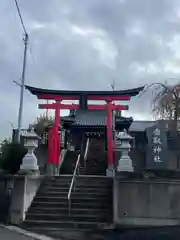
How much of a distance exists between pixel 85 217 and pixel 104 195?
1629mm

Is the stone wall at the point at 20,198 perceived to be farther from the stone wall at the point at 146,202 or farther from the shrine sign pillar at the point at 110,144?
the shrine sign pillar at the point at 110,144

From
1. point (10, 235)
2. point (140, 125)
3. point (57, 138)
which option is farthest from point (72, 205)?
point (140, 125)

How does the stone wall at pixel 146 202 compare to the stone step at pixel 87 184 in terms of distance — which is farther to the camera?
the stone step at pixel 87 184

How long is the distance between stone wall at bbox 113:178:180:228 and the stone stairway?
2.09 feet

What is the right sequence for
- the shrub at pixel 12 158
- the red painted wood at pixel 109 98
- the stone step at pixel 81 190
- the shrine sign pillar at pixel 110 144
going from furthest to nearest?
the red painted wood at pixel 109 98 → the shrine sign pillar at pixel 110 144 → the shrub at pixel 12 158 → the stone step at pixel 81 190

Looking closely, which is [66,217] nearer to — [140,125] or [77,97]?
[77,97]

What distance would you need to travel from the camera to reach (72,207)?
12703 mm

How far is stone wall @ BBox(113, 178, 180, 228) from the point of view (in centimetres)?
1204

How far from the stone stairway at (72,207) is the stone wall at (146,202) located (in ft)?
2.09

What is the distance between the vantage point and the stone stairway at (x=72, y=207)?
11664 mm

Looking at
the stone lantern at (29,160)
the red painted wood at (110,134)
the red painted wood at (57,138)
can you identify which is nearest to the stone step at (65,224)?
the stone lantern at (29,160)

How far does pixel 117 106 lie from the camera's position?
761 inches

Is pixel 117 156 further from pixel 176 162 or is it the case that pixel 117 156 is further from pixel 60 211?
pixel 60 211

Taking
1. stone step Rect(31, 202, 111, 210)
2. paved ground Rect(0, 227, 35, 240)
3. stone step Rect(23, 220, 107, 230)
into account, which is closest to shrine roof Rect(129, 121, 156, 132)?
stone step Rect(31, 202, 111, 210)
